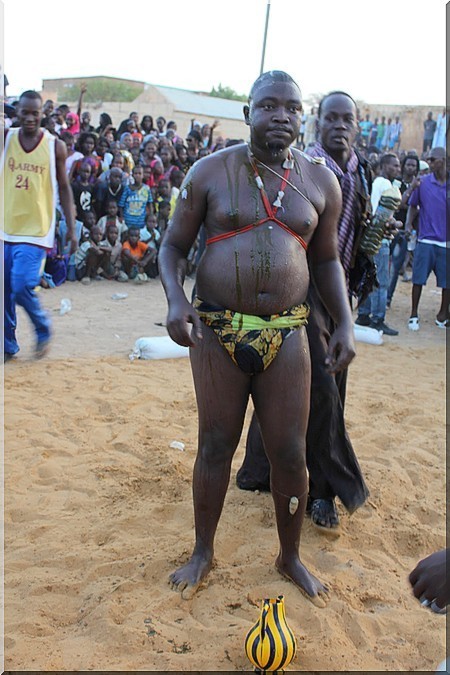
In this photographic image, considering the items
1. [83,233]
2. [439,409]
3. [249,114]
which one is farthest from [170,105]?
[249,114]

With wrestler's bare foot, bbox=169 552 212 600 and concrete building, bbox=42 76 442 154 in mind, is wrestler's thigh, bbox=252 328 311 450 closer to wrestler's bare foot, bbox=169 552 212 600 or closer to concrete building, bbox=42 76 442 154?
wrestler's bare foot, bbox=169 552 212 600

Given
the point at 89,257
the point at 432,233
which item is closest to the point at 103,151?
the point at 89,257

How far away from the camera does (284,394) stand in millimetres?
2643

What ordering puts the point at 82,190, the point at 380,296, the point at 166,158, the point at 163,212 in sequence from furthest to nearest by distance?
1. the point at 166,158
2. the point at 163,212
3. the point at 82,190
4. the point at 380,296

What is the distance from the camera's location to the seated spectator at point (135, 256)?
9469 mm

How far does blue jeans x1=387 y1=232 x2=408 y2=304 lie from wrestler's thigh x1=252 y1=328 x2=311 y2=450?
6576 millimetres

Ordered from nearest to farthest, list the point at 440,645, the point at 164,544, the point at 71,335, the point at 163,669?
1. the point at 163,669
2. the point at 440,645
3. the point at 164,544
4. the point at 71,335

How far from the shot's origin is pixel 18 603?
2.68m

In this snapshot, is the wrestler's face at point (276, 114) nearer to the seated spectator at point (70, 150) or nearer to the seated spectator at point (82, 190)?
the seated spectator at point (82, 190)

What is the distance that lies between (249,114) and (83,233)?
271 inches

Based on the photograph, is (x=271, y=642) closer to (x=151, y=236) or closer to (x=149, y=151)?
(x=151, y=236)

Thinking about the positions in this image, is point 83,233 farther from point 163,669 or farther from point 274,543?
point 163,669

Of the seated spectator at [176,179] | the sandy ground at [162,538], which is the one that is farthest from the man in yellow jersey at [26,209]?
the seated spectator at [176,179]

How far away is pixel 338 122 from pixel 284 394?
1.52 m
